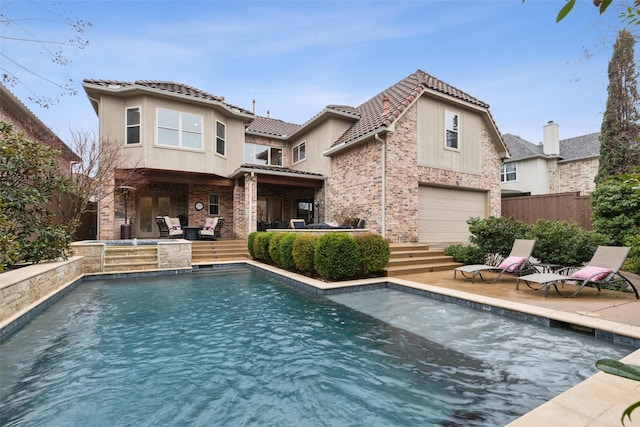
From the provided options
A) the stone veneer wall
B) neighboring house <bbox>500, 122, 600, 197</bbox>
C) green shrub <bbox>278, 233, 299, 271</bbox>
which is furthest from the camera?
neighboring house <bbox>500, 122, 600, 197</bbox>

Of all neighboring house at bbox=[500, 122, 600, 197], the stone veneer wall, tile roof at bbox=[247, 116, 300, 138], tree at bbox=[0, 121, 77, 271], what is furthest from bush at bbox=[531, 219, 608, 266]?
neighboring house at bbox=[500, 122, 600, 197]

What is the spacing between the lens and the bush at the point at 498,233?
921 centimetres

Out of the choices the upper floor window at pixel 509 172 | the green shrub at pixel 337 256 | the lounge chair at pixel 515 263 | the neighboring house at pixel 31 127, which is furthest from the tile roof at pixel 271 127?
the upper floor window at pixel 509 172

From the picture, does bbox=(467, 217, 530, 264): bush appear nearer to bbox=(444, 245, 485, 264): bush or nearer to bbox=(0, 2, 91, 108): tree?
bbox=(444, 245, 485, 264): bush

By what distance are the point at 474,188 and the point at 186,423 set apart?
45.8 ft

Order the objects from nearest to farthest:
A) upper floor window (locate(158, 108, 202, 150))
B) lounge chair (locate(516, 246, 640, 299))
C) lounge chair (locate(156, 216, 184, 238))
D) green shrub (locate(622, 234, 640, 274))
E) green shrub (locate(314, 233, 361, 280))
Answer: lounge chair (locate(516, 246, 640, 299)) → green shrub (locate(622, 234, 640, 274)) → green shrub (locate(314, 233, 361, 280)) → upper floor window (locate(158, 108, 202, 150)) → lounge chair (locate(156, 216, 184, 238))

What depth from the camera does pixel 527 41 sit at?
1070 centimetres

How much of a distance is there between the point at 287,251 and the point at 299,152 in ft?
31.1

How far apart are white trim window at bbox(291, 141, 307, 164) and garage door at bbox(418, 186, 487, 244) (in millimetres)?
7134

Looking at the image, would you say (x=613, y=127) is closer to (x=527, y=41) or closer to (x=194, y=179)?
(x=527, y=41)

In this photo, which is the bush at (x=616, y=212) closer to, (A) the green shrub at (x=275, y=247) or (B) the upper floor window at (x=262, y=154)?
(A) the green shrub at (x=275, y=247)

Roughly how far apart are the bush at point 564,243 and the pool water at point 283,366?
13.2ft

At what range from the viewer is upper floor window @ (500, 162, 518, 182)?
2352 centimetres

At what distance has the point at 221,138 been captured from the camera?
1541 centimetres
